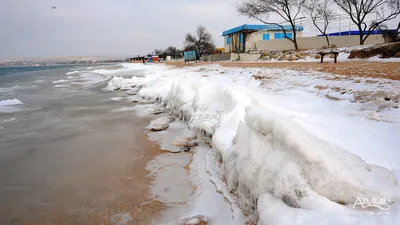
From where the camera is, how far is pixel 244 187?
257 cm

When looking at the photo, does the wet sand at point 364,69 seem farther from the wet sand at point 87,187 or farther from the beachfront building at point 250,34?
the beachfront building at point 250,34

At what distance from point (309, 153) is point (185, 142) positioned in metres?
2.70

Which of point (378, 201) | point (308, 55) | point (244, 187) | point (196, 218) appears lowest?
point (196, 218)

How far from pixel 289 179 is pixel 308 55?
57.7 feet

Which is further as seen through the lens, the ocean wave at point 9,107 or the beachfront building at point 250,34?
the beachfront building at point 250,34

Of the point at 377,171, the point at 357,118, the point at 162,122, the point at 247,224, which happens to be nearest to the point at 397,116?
the point at 357,118

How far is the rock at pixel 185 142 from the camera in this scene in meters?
4.42

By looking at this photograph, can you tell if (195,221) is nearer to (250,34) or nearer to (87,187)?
(87,187)

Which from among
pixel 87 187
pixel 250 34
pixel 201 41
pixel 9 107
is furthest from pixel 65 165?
pixel 201 41

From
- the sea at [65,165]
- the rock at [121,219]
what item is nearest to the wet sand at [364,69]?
the sea at [65,165]

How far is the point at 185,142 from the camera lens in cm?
448

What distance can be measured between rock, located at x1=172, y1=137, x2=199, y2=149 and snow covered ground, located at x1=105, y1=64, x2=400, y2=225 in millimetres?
234

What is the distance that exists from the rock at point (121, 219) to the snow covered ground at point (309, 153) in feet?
2.77

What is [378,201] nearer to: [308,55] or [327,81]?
[327,81]
